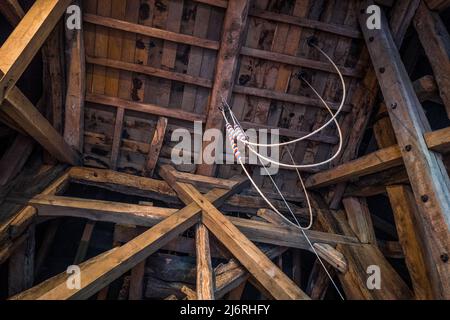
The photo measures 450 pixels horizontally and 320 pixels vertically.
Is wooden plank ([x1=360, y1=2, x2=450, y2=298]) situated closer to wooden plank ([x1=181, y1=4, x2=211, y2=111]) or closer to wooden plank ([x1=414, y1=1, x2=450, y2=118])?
wooden plank ([x1=414, y1=1, x2=450, y2=118])

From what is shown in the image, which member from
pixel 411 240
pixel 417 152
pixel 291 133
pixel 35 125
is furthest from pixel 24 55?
pixel 411 240

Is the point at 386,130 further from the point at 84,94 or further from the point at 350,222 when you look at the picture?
the point at 84,94

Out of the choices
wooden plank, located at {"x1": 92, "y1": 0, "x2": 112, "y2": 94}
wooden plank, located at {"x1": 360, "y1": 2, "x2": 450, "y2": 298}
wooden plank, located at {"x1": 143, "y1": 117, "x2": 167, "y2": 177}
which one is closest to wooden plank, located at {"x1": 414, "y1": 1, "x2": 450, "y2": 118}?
wooden plank, located at {"x1": 360, "y1": 2, "x2": 450, "y2": 298}

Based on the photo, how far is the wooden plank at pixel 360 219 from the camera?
9.11 feet

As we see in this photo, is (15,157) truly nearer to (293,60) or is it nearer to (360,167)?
(293,60)

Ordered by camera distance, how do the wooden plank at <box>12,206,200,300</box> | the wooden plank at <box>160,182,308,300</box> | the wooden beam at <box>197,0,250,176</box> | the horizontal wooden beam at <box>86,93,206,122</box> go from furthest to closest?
the horizontal wooden beam at <box>86,93,206,122</box> → the wooden beam at <box>197,0,250,176</box> → the wooden plank at <box>160,182,308,300</box> → the wooden plank at <box>12,206,200,300</box>

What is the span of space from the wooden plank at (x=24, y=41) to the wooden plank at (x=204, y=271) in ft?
5.37

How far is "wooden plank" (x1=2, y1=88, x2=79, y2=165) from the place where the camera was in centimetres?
200

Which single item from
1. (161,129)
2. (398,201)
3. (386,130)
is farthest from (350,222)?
(161,129)

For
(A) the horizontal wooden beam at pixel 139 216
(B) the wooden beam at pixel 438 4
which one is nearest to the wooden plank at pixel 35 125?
(A) the horizontal wooden beam at pixel 139 216

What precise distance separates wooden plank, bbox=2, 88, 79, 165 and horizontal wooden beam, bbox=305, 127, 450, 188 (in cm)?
252

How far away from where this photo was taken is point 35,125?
2252mm

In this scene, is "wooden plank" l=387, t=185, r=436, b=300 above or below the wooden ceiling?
below

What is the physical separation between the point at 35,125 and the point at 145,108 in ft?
3.19
